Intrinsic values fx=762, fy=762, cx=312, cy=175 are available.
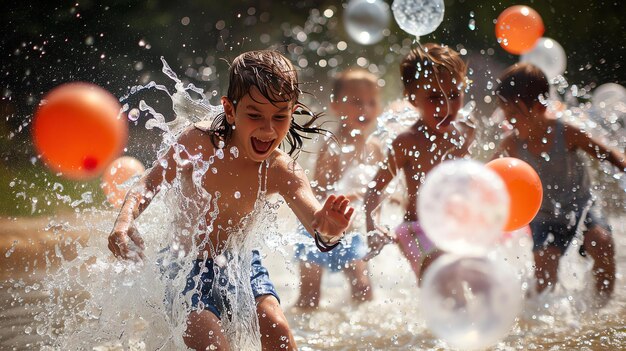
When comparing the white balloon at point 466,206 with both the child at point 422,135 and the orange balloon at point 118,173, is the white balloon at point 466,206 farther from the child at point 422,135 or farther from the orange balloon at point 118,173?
the orange balloon at point 118,173

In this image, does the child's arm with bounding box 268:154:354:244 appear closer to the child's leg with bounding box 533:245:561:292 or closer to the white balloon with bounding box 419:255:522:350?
the white balloon with bounding box 419:255:522:350

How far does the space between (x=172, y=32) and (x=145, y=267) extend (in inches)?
343

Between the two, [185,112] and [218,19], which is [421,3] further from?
[218,19]

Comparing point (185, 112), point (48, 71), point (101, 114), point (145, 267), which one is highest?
point (48, 71)

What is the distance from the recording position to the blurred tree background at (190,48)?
21.9 ft

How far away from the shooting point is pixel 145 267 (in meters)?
3.07

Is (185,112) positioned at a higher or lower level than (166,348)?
higher

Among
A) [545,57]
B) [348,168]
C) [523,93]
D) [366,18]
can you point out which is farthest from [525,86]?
[545,57]

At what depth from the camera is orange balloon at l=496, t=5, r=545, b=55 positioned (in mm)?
6824

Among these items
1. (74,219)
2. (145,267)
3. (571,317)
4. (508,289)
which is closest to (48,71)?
(74,219)

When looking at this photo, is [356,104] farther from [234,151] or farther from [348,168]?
[234,151]

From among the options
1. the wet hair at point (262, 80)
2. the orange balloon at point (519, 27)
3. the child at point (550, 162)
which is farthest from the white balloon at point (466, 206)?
the orange balloon at point (519, 27)

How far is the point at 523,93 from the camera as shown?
473 cm

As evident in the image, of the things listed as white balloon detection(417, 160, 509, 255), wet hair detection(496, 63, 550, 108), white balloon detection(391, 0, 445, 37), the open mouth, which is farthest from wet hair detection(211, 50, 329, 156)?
white balloon detection(391, 0, 445, 37)
